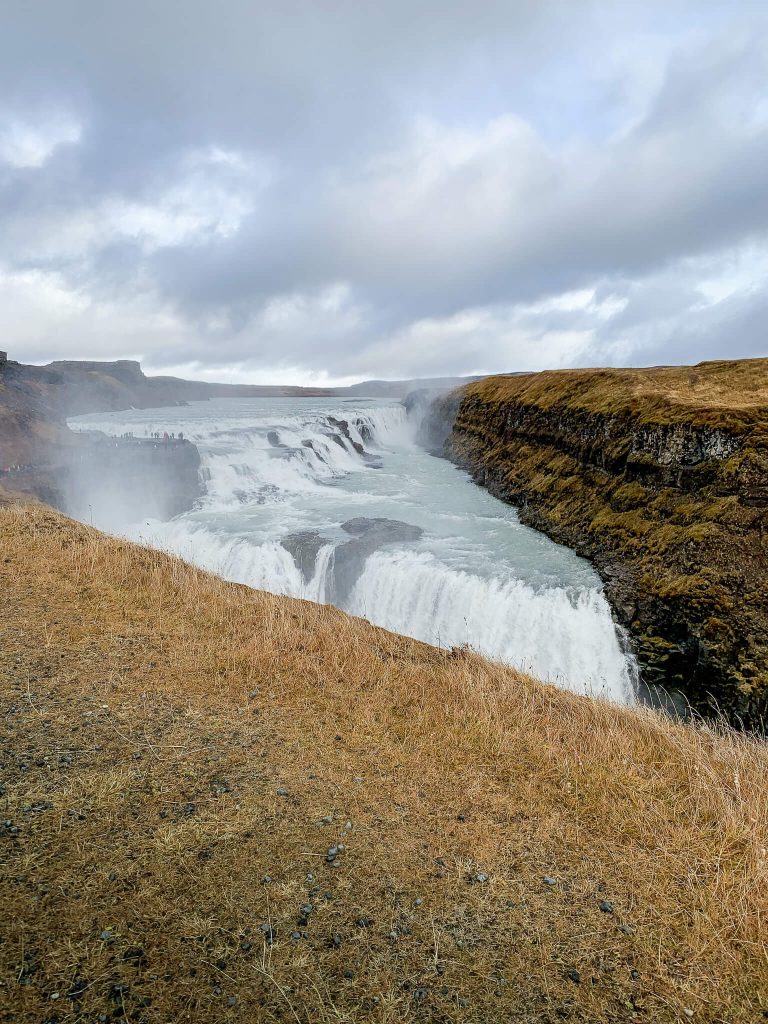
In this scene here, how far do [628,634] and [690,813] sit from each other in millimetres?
11318

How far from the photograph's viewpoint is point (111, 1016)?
276 cm

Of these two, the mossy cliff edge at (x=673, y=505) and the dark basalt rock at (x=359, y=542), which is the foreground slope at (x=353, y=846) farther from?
the dark basalt rock at (x=359, y=542)

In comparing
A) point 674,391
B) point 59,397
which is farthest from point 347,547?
point 59,397

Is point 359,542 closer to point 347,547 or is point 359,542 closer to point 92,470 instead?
point 347,547

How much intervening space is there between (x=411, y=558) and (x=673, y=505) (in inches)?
377

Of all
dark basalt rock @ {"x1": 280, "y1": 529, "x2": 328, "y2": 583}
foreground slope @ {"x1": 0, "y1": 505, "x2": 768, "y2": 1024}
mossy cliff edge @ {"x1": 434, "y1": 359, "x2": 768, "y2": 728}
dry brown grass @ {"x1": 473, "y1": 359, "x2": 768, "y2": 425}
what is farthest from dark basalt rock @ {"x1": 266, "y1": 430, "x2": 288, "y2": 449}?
foreground slope @ {"x1": 0, "y1": 505, "x2": 768, "y2": 1024}

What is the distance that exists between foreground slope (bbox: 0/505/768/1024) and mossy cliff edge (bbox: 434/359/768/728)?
27.5 ft

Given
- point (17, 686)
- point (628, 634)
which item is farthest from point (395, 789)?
point (628, 634)

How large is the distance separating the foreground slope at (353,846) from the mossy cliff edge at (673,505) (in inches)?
330

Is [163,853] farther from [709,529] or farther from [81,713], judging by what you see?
[709,529]

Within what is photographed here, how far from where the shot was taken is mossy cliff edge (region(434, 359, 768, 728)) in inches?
531

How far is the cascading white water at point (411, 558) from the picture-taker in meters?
15.5

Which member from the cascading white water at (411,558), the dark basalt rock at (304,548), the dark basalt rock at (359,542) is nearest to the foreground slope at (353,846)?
the cascading white water at (411,558)

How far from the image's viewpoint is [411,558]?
19.2m
